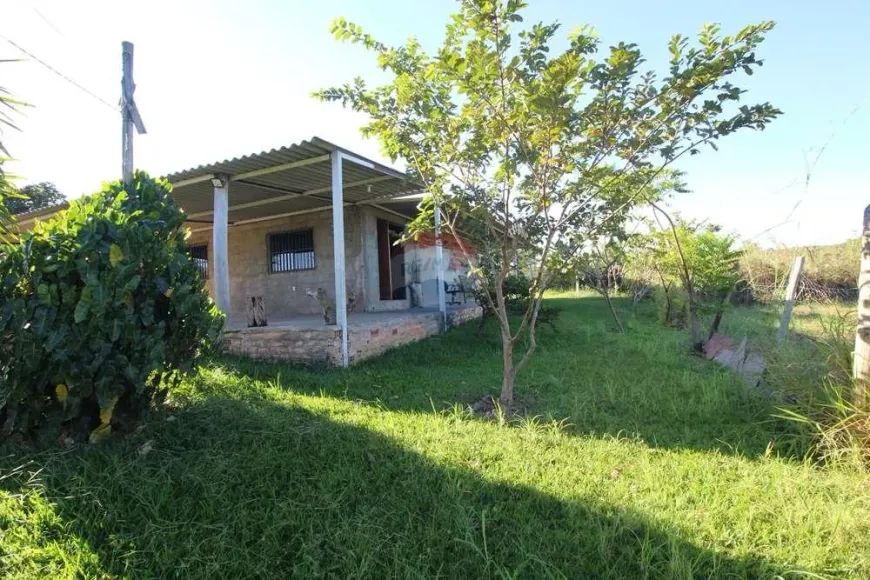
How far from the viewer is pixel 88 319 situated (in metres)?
2.93

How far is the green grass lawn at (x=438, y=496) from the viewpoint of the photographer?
82.0 inches

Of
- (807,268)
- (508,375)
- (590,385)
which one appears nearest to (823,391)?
(590,385)

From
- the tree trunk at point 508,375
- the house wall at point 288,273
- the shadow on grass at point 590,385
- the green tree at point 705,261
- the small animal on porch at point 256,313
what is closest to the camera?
the shadow on grass at point 590,385

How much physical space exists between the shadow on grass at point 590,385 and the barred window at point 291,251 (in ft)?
12.5

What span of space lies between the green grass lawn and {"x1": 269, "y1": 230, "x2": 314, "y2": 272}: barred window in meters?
6.33

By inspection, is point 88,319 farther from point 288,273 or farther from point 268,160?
point 288,273

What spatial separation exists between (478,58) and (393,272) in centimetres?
862

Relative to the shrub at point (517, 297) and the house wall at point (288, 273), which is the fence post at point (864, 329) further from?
the house wall at point (288, 273)

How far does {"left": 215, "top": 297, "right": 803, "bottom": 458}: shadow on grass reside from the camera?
361 centimetres

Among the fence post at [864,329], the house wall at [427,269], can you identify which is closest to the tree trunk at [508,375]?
the fence post at [864,329]

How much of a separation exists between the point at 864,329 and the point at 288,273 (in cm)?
957

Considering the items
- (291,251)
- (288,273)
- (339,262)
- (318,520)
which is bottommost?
(318,520)

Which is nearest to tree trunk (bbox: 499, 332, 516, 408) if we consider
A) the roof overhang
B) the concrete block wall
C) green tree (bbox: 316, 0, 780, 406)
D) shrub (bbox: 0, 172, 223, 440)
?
green tree (bbox: 316, 0, 780, 406)

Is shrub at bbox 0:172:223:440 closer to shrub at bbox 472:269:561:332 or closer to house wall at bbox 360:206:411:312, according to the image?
shrub at bbox 472:269:561:332
